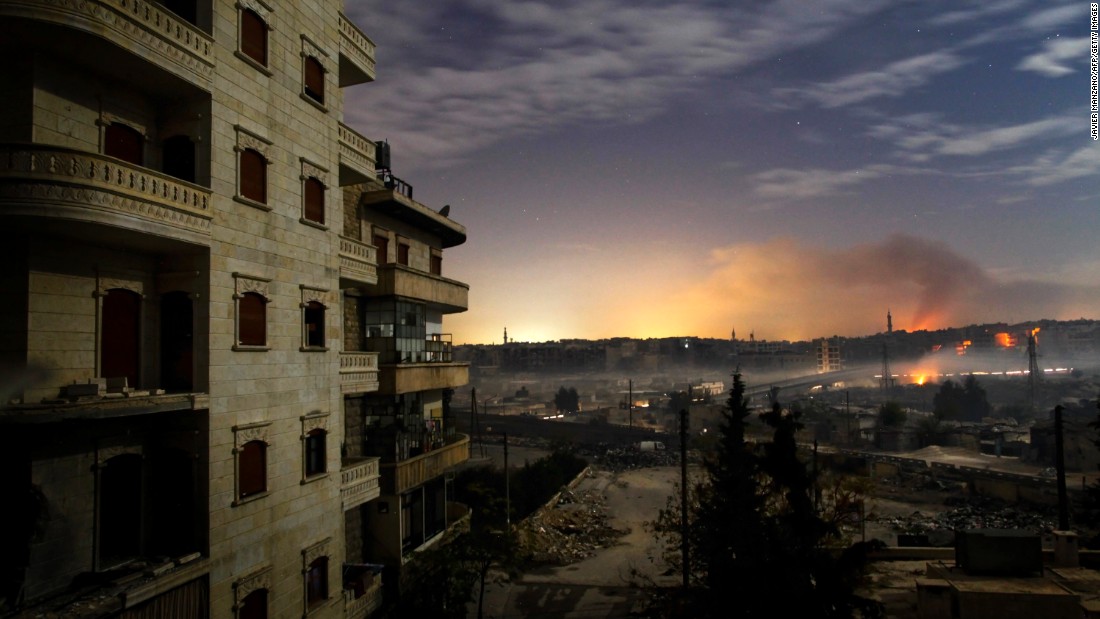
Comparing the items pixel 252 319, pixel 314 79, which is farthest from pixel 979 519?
pixel 314 79

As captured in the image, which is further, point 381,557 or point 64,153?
point 381,557

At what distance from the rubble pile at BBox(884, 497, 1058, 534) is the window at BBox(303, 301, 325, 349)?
1456 inches

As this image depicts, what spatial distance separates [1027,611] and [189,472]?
24053 mm

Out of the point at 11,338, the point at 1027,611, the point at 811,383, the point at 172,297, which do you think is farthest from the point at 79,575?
the point at 811,383

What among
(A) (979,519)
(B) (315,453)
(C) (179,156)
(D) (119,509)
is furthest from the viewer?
(A) (979,519)

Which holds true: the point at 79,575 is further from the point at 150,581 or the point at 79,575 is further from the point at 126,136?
the point at 126,136

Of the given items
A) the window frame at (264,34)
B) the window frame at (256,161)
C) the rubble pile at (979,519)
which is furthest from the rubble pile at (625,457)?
the window frame at (264,34)

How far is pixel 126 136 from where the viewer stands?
1178 cm

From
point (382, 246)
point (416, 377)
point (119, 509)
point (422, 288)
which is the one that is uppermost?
point (382, 246)

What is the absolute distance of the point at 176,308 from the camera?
40.3ft

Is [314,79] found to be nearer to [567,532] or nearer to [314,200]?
[314,200]

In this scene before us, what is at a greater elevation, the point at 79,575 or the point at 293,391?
the point at 293,391

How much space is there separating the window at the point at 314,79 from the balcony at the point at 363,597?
13.6m

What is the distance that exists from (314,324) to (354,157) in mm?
5303
